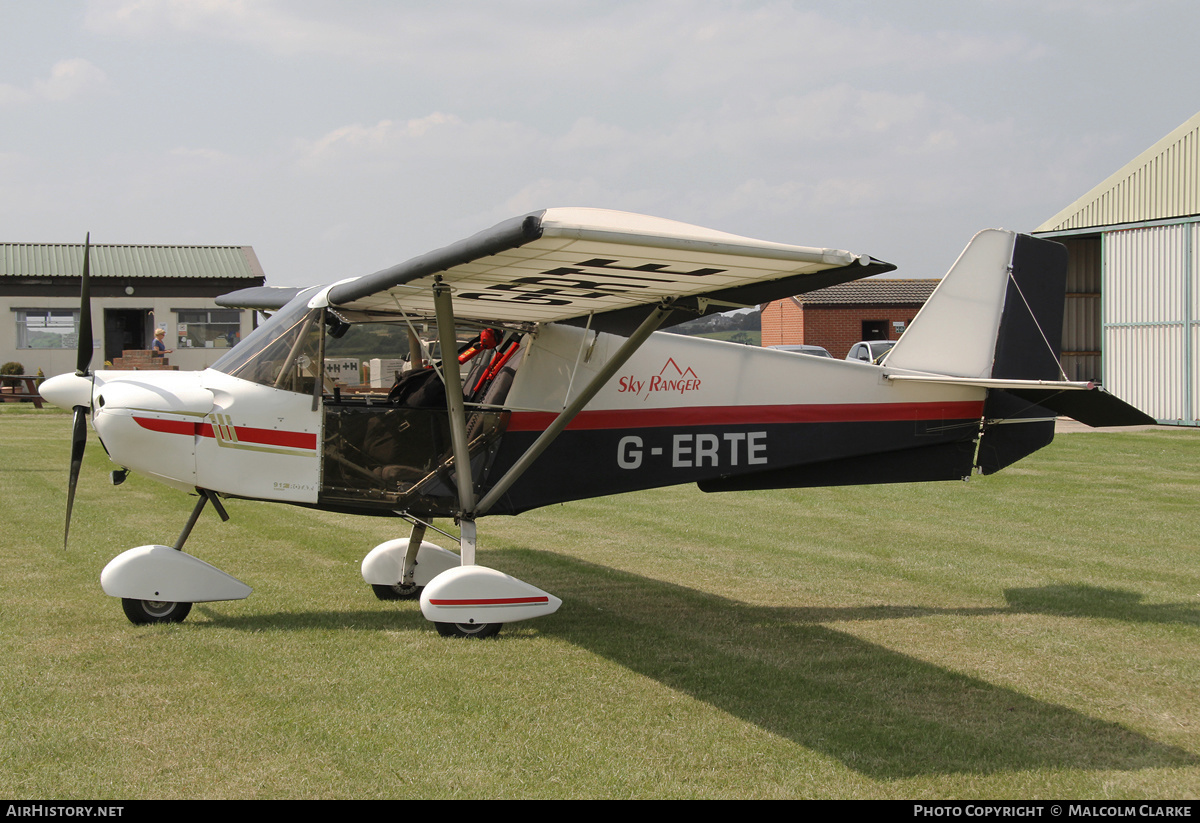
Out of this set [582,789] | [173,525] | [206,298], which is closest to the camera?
[582,789]

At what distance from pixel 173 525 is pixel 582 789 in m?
7.78

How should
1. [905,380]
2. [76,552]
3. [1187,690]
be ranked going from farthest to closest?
1. [76,552]
2. [905,380]
3. [1187,690]

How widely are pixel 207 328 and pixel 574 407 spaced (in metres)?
33.7

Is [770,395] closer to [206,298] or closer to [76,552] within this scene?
[76,552]

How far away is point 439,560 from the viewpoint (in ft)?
24.6

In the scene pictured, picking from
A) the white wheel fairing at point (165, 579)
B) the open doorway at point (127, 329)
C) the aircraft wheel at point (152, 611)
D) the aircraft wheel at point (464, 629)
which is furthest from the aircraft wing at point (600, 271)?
the open doorway at point (127, 329)

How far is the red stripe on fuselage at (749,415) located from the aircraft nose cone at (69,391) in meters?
2.77

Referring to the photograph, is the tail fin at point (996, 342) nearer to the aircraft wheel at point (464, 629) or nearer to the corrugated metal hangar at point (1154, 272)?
the aircraft wheel at point (464, 629)

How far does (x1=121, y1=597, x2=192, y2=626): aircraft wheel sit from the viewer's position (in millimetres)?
6199

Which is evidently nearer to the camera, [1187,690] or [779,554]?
[1187,690]

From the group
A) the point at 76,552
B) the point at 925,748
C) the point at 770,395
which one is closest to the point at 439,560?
the point at 770,395

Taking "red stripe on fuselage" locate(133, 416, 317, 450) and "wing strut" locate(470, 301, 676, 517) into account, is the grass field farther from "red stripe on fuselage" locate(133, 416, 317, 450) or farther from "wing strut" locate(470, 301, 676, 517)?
"red stripe on fuselage" locate(133, 416, 317, 450)

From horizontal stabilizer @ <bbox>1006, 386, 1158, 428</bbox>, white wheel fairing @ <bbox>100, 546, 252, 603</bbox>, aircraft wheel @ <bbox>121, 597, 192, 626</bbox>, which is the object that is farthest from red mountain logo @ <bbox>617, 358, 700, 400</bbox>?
aircraft wheel @ <bbox>121, 597, 192, 626</bbox>

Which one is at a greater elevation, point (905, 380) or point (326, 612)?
point (905, 380)
